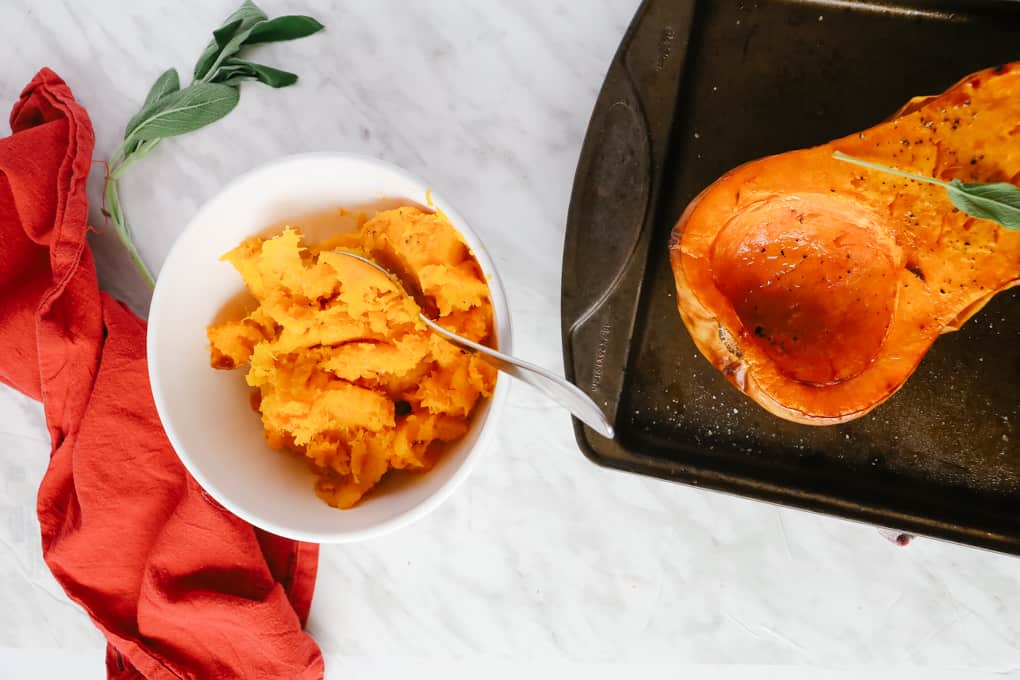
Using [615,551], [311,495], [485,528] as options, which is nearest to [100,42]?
[311,495]

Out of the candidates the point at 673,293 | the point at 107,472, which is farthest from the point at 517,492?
the point at 107,472

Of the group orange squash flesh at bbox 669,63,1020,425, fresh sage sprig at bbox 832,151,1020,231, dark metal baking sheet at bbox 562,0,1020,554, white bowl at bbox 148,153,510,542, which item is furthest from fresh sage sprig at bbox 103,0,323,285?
fresh sage sprig at bbox 832,151,1020,231

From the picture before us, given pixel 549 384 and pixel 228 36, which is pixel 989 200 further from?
pixel 228 36

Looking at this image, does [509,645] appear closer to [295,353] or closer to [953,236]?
[295,353]

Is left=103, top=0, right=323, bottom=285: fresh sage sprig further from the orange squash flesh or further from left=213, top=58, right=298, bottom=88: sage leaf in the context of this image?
the orange squash flesh

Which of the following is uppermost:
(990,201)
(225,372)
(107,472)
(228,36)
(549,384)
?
(990,201)

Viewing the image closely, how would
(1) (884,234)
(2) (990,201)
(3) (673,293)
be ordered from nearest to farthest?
(2) (990,201), (1) (884,234), (3) (673,293)
